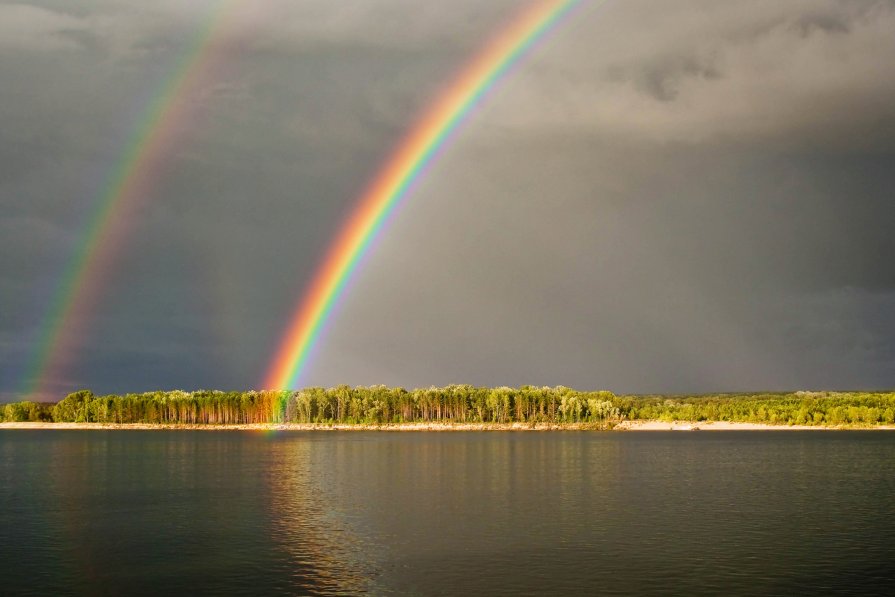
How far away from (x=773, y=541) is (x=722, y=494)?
93.9 ft

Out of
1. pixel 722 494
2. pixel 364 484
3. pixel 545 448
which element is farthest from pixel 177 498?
pixel 545 448

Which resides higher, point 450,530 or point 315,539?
point 315,539

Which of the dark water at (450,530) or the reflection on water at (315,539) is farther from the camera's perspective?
the dark water at (450,530)

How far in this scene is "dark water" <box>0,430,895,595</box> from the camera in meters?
45.3

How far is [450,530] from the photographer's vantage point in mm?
61719

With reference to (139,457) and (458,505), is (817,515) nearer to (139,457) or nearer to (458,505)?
(458,505)

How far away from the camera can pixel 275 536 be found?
59.2 m

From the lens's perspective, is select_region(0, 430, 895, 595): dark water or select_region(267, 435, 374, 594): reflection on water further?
select_region(0, 430, 895, 595): dark water

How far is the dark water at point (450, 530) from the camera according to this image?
4531 cm

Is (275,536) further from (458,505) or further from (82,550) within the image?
(458,505)

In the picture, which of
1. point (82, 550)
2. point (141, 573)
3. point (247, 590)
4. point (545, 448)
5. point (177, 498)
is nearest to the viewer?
point (247, 590)

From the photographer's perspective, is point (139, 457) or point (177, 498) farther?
point (139, 457)

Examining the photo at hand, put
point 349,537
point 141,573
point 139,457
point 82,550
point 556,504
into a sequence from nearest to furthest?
point 141,573, point 82,550, point 349,537, point 556,504, point 139,457

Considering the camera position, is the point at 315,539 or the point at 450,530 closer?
the point at 315,539
